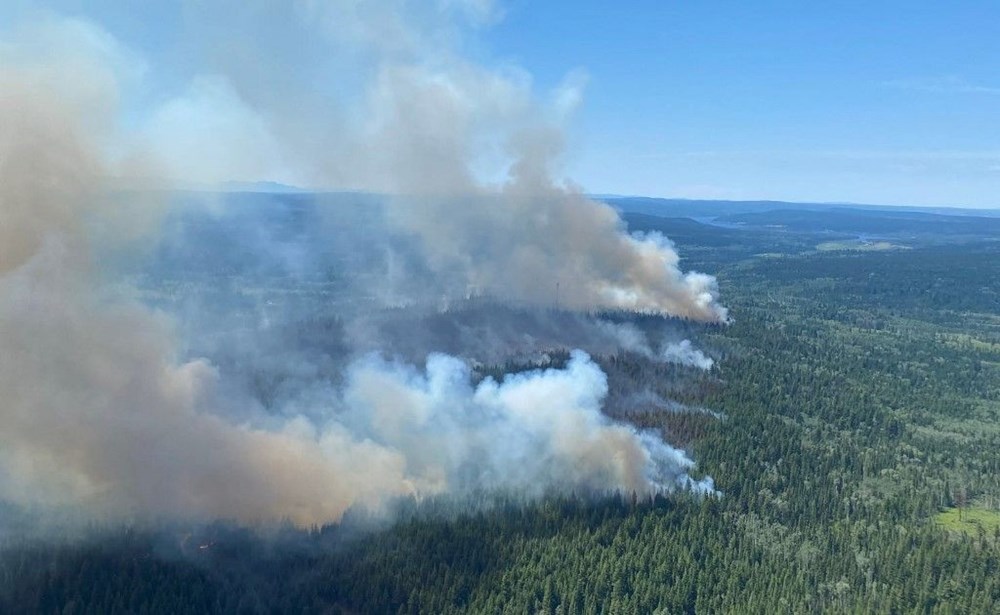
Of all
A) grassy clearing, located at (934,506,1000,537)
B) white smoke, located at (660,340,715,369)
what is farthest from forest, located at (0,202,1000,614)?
white smoke, located at (660,340,715,369)

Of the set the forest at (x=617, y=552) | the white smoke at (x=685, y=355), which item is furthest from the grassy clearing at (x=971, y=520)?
the white smoke at (x=685, y=355)

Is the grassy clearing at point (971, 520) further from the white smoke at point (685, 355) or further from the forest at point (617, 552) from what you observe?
the white smoke at point (685, 355)

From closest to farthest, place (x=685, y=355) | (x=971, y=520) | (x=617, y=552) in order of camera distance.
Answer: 1. (x=617, y=552)
2. (x=971, y=520)
3. (x=685, y=355)

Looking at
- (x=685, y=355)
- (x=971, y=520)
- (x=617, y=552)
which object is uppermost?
(x=685, y=355)

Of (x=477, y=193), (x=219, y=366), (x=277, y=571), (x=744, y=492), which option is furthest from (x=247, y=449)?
(x=477, y=193)

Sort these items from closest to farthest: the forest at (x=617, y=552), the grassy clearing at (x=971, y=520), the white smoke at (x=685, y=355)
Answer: the forest at (x=617, y=552)
the grassy clearing at (x=971, y=520)
the white smoke at (x=685, y=355)

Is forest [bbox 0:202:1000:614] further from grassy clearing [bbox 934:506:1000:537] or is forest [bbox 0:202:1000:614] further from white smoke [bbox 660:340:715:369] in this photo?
white smoke [bbox 660:340:715:369]

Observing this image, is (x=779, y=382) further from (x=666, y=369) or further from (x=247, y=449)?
(x=247, y=449)

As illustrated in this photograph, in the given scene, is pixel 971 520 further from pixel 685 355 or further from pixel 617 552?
pixel 685 355

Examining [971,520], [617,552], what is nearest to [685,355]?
[971,520]

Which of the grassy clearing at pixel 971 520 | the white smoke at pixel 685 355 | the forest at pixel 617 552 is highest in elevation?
the white smoke at pixel 685 355

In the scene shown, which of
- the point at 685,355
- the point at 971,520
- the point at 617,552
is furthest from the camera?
the point at 685,355
